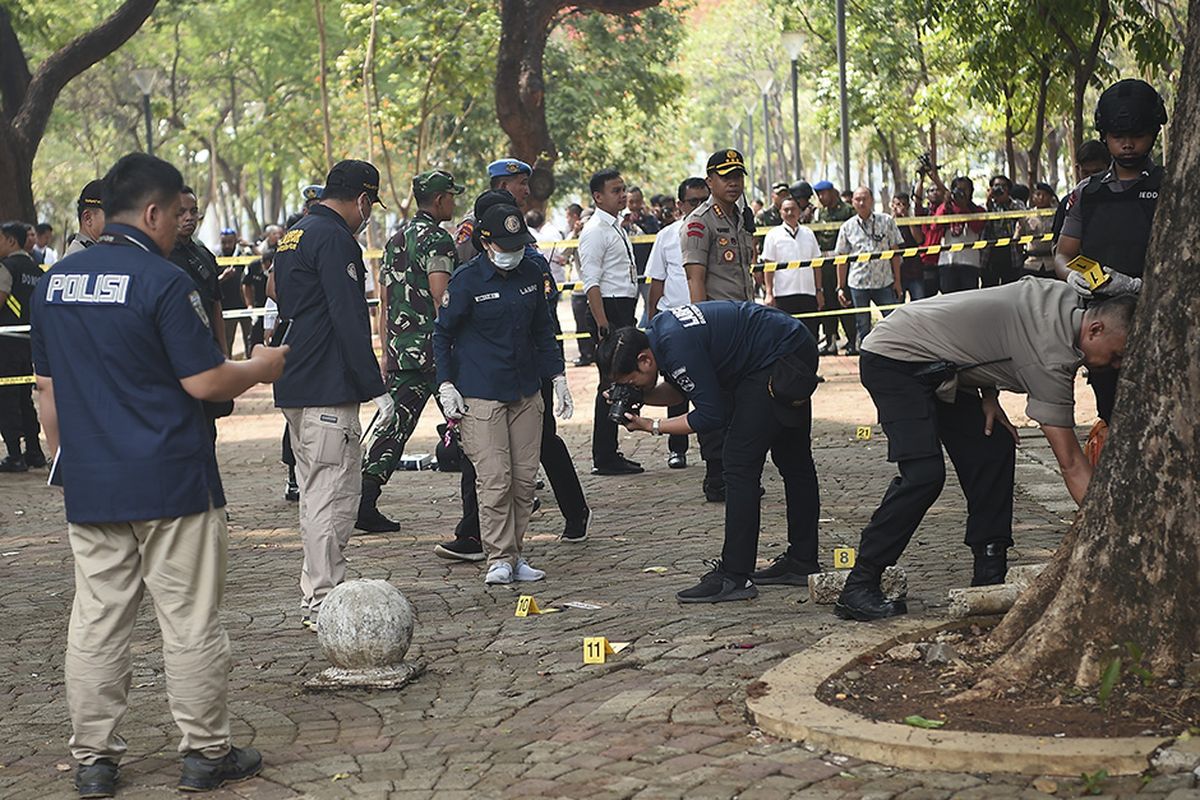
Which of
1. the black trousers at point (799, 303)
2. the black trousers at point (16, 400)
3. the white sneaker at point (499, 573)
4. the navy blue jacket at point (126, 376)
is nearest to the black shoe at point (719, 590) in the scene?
the white sneaker at point (499, 573)

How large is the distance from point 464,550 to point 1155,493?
14.9ft

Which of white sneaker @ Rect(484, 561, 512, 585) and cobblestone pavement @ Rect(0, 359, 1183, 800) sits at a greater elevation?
white sneaker @ Rect(484, 561, 512, 585)

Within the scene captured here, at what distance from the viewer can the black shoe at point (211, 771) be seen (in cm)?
544

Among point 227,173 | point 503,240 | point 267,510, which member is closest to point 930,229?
point 267,510

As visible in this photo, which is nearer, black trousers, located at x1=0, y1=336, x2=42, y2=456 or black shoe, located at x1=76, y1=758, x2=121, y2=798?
black shoe, located at x1=76, y1=758, x2=121, y2=798

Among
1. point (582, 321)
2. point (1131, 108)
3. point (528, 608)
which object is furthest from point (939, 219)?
point (528, 608)

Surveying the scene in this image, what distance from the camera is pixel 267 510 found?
1158 cm

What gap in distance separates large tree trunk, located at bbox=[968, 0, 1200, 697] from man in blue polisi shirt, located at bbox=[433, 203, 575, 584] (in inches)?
129

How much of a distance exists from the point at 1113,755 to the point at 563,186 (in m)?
37.5

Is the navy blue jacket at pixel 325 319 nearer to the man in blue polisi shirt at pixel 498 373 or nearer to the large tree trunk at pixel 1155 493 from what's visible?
the man in blue polisi shirt at pixel 498 373

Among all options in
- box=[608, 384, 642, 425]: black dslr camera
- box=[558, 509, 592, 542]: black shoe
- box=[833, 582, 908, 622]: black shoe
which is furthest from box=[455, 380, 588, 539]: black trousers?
box=[833, 582, 908, 622]: black shoe

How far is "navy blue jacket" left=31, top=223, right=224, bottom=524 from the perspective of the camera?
5.28 meters

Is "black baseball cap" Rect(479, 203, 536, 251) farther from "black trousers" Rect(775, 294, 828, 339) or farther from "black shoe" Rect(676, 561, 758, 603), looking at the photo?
"black trousers" Rect(775, 294, 828, 339)

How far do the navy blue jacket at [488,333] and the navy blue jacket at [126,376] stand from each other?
3031mm
